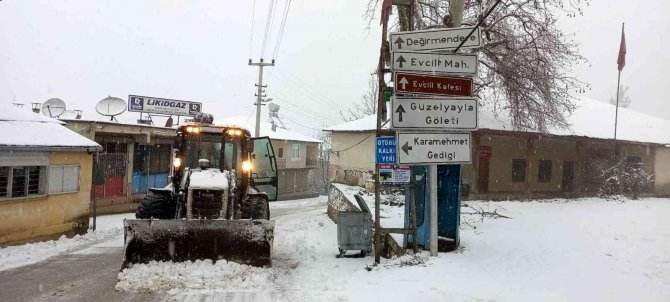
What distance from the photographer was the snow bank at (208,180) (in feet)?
26.2

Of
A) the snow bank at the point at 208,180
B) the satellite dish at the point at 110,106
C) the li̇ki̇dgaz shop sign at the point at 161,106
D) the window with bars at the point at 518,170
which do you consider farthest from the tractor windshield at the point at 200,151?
the li̇ki̇dgaz shop sign at the point at 161,106

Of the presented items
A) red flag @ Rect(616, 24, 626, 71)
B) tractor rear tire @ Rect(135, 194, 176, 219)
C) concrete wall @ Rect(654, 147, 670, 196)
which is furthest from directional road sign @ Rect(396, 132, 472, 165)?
concrete wall @ Rect(654, 147, 670, 196)

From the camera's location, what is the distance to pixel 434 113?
734 centimetres

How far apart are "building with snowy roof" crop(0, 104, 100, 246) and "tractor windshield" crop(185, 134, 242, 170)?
16.9 feet

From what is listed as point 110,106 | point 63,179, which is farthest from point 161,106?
point 63,179

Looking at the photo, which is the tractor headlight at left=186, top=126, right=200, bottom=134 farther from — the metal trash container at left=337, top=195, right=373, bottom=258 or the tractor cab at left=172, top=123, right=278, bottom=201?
the metal trash container at left=337, top=195, right=373, bottom=258

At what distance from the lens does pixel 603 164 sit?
75.7 ft

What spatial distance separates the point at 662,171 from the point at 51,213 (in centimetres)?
3049

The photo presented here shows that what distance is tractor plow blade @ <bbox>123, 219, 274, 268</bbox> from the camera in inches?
288

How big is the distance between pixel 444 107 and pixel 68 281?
22.1 ft

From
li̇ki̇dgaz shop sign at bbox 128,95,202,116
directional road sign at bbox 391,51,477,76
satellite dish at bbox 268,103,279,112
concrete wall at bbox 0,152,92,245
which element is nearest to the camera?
directional road sign at bbox 391,51,477,76

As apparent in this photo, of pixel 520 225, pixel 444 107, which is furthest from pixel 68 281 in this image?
pixel 520 225

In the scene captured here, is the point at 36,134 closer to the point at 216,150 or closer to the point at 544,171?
the point at 216,150

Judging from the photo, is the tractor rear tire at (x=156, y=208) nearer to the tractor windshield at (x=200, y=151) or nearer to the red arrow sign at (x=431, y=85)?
the tractor windshield at (x=200, y=151)
